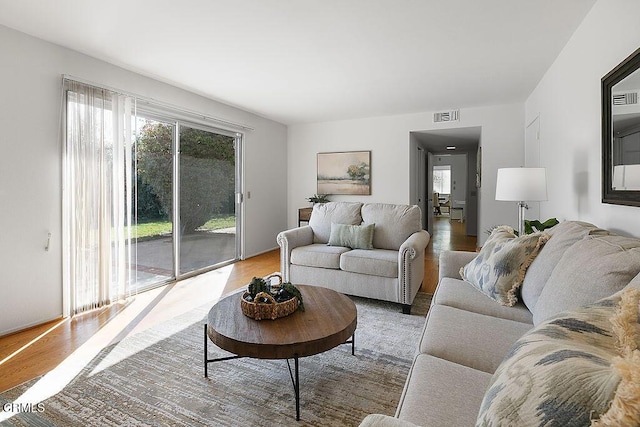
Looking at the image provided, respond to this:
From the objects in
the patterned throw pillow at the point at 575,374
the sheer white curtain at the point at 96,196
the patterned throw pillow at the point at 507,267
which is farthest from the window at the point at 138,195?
the patterned throw pillow at the point at 575,374

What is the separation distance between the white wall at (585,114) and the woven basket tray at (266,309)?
1981 millimetres

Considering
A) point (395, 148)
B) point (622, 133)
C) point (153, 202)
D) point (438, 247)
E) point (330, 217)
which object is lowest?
point (438, 247)

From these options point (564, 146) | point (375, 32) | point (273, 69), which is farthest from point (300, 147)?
point (564, 146)

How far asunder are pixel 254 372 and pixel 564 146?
3.20 meters

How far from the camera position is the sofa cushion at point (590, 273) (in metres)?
1.09

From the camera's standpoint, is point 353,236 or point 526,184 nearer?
point 526,184

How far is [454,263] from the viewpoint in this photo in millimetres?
2451

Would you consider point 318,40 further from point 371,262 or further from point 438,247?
point 438,247

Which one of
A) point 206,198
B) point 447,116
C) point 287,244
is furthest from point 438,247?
point 206,198

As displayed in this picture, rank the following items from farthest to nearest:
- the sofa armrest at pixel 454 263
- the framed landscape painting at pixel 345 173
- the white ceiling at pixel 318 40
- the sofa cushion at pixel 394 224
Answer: the framed landscape painting at pixel 345 173 < the sofa cushion at pixel 394 224 < the sofa armrest at pixel 454 263 < the white ceiling at pixel 318 40

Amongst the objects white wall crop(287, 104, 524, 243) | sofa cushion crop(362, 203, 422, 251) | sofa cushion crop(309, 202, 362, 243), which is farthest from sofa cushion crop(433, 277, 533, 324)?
white wall crop(287, 104, 524, 243)

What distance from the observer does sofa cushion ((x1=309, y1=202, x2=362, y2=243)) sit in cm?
374

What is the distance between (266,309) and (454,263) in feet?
4.88

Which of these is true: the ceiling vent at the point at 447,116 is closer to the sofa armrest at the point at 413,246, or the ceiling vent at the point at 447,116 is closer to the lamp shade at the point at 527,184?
the lamp shade at the point at 527,184
